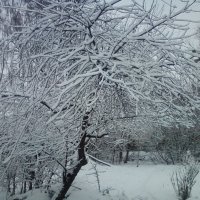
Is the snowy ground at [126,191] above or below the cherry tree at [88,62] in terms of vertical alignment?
below

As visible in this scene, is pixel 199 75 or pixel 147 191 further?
pixel 147 191

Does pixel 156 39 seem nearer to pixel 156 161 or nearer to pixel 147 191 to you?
pixel 147 191

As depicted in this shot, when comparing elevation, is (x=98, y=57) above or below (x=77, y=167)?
above

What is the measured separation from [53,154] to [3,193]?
3378mm

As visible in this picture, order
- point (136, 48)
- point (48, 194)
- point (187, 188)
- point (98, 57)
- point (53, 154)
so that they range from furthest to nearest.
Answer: point (187, 188), point (48, 194), point (53, 154), point (136, 48), point (98, 57)

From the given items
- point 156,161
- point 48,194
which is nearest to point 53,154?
point 48,194

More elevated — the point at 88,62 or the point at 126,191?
the point at 88,62

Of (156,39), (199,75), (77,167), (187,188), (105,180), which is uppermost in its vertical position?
(156,39)

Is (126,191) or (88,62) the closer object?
(88,62)

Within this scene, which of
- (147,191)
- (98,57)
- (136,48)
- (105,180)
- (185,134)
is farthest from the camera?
(185,134)

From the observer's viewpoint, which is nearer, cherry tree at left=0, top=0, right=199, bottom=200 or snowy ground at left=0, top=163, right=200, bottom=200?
cherry tree at left=0, top=0, right=199, bottom=200

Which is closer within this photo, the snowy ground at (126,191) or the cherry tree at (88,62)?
the cherry tree at (88,62)

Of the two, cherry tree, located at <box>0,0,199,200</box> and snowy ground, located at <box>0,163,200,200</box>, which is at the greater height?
cherry tree, located at <box>0,0,199,200</box>

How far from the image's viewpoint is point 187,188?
760cm
